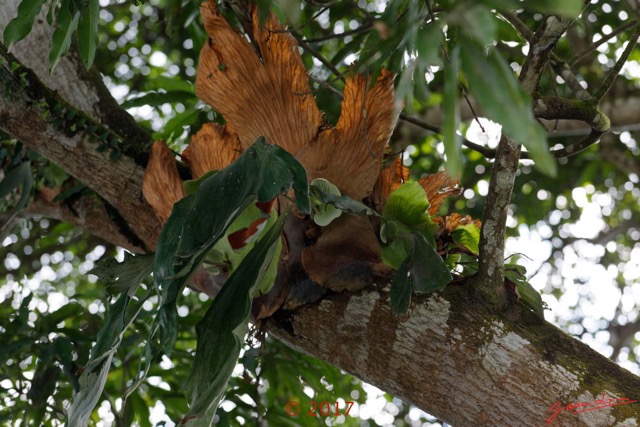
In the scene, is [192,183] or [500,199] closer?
[500,199]

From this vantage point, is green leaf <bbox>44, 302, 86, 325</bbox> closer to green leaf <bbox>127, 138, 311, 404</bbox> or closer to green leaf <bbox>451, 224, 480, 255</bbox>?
green leaf <bbox>127, 138, 311, 404</bbox>

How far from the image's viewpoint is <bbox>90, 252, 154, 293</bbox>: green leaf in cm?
123

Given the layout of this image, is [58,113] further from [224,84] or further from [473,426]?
[473,426]

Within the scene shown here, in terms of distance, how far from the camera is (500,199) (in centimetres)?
113

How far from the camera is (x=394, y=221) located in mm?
1195

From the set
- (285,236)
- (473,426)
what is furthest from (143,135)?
(473,426)

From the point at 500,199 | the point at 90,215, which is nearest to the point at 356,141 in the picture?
the point at 500,199

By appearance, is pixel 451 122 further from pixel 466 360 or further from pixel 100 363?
pixel 100 363

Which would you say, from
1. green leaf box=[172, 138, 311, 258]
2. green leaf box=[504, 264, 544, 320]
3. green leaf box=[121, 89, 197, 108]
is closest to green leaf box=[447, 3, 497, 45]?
green leaf box=[172, 138, 311, 258]

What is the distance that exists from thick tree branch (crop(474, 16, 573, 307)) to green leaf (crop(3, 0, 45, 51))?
0.78m

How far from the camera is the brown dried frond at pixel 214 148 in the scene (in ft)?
4.35

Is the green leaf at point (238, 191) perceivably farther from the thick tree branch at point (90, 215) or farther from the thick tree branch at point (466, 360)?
the thick tree branch at point (90, 215)

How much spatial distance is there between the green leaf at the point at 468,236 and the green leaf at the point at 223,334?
0.36 m

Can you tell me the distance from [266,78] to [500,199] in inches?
16.8
